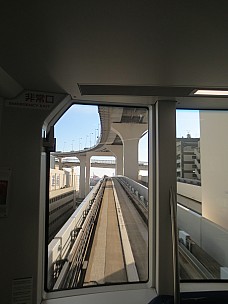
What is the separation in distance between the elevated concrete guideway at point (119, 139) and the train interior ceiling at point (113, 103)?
0.06 metres

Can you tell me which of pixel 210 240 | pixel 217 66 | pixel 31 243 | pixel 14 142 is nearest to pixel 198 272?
pixel 210 240

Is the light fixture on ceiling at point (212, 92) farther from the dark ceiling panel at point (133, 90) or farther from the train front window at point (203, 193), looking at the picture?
the train front window at point (203, 193)

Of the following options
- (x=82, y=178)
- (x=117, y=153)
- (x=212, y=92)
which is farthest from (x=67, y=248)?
(x=117, y=153)

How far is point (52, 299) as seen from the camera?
1917 mm

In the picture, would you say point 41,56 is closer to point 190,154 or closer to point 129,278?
point 190,154

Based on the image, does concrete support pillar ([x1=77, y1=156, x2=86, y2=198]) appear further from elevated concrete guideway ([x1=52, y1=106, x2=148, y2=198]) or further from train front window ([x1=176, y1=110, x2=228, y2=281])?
train front window ([x1=176, y1=110, x2=228, y2=281])

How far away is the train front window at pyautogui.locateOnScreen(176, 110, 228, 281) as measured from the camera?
2311mm

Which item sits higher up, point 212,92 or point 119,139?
point 119,139

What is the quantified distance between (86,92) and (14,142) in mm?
669

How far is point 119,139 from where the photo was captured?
5824 mm

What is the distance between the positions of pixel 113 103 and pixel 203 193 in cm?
131

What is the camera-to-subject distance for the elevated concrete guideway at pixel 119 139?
2500 mm

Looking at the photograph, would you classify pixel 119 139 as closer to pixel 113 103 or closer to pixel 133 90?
pixel 113 103

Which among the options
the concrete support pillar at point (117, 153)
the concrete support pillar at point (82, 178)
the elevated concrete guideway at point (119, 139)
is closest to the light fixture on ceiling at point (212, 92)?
the elevated concrete guideway at point (119, 139)
